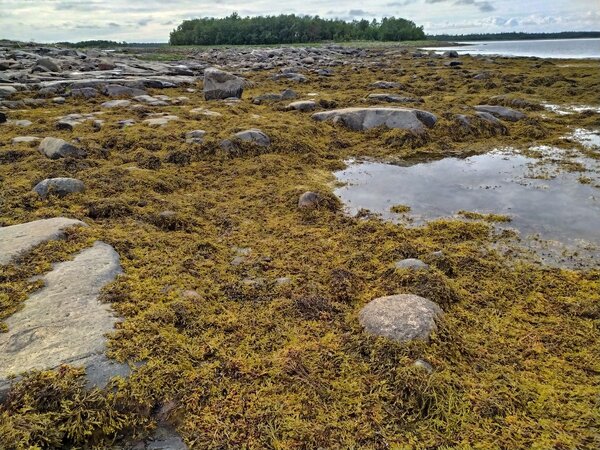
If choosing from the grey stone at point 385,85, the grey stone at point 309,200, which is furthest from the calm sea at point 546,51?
the grey stone at point 309,200

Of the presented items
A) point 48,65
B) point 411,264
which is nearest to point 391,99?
point 411,264

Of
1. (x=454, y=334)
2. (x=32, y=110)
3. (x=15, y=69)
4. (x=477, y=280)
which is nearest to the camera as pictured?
(x=454, y=334)

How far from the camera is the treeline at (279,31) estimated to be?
276 feet

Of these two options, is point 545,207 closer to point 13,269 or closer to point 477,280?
point 477,280

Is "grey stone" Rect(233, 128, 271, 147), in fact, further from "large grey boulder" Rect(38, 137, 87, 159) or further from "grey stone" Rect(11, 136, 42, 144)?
"grey stone" Rect(11, 136, 42, 144)

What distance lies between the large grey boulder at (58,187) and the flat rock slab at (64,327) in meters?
2.30

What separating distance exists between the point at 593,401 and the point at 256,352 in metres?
2.05

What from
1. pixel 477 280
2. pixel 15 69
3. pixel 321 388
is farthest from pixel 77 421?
pixel 15 69

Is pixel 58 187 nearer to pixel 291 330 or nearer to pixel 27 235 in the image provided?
pixel 27 235

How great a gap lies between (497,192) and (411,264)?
3.01 metres

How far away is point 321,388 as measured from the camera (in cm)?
251

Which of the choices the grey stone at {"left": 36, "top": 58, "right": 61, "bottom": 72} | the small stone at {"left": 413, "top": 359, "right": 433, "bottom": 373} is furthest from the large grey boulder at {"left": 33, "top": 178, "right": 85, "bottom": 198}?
the grey stone at {"left": 36, "top": 58, "right": 61, "bottom": 72}

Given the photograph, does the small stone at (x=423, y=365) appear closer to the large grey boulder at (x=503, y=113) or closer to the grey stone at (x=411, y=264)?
the grey stone at (x=411, y=264)

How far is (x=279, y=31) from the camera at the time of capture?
280ft
